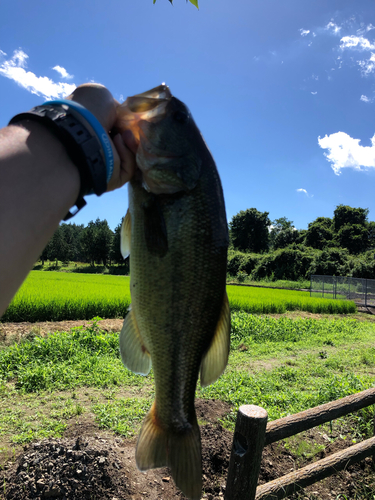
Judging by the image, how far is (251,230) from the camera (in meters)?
54.9

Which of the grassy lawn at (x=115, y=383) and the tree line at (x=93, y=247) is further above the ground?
the tree line at (x=93, y=247)

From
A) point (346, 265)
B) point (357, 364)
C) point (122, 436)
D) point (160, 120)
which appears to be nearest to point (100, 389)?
point (122, 436)

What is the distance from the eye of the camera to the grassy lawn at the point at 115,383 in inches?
168

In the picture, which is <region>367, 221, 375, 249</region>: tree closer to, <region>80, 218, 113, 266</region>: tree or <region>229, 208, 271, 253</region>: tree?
<region>229, 208, 271, 253</region>: tree

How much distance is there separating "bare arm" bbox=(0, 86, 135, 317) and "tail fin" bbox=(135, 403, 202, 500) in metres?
0.83

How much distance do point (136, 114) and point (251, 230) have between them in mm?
54885

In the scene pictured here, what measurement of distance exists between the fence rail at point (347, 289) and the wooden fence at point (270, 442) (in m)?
19.5

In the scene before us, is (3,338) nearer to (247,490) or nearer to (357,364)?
(247,490)

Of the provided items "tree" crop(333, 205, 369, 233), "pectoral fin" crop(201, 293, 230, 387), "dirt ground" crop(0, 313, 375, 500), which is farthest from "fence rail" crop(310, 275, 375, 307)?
"tree" crop(333, 205, 369, 233)

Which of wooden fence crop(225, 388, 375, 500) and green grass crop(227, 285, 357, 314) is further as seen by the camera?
green grass crop(227, 285, 357, 314)

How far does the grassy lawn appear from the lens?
4266mm

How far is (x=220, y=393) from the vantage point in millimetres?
5395

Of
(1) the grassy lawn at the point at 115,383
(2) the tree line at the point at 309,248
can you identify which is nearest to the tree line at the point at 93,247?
(2) the tree line at the point at 309,248

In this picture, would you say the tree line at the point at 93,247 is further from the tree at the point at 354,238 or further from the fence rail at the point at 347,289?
the tree at the point at 354,238
